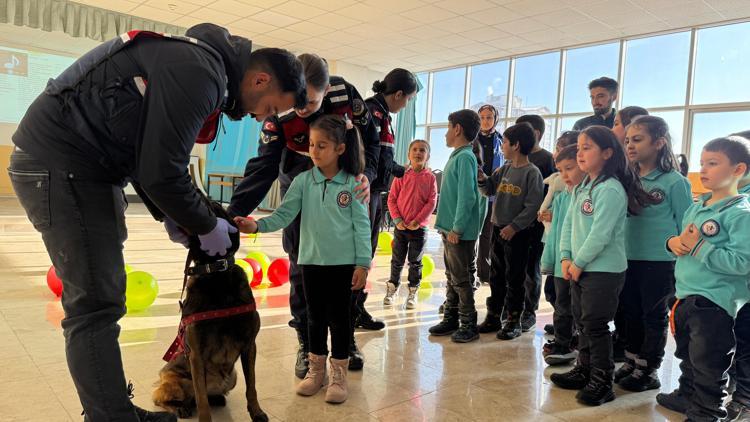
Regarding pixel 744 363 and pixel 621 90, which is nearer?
pixel 744 363

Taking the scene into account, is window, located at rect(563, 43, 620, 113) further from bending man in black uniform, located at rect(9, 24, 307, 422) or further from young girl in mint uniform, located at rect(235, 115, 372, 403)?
bending man in black uniform, located at rect(9, 24, 307, 422)

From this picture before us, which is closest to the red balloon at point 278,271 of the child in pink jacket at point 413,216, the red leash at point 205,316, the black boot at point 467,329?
the child in pink jacket at point 413,216

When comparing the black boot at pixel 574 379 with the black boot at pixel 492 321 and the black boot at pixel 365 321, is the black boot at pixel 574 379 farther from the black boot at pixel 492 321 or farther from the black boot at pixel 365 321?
the black boot at pixel 365 321

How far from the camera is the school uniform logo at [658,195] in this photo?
241cm

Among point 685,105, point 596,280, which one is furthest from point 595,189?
point 685,105

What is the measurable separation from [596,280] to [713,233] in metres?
0.48

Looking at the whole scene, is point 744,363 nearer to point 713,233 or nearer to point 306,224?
point 713,233

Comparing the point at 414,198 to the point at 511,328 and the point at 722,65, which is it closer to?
the point at 511,328

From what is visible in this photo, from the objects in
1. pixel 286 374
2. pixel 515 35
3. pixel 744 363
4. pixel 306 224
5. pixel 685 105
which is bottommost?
pixel 286 374

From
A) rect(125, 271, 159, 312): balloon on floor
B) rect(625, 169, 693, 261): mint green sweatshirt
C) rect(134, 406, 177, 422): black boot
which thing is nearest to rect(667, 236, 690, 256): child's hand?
rect(625, 169, 693, 261): mint green sweatshirt

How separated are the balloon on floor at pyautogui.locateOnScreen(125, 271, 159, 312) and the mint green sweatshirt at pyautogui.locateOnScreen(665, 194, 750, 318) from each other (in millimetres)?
2962

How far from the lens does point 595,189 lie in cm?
227

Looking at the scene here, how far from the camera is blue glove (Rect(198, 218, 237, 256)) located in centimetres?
151

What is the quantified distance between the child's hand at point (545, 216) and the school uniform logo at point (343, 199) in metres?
1.40
